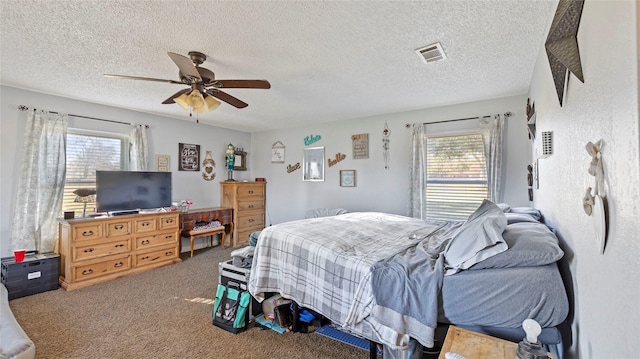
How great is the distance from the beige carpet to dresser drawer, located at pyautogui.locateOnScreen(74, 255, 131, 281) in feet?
0.62

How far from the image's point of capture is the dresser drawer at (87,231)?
10.9ft

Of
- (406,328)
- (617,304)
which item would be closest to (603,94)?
(617,304)

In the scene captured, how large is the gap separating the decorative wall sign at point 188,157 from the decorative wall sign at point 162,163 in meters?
0.22

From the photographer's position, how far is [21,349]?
1.83m

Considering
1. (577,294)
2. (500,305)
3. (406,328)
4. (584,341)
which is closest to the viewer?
(584,341)

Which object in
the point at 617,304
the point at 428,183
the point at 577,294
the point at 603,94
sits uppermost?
the point at 603,94

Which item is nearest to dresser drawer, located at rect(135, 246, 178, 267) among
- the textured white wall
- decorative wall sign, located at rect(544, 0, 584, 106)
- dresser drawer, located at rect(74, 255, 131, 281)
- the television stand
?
dresser drawer, located at rect(74, 255, 131, 281)

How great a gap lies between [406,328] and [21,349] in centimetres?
249

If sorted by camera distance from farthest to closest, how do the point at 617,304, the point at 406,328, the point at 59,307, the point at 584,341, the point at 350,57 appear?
the point at 59,307 < the point at 350,57 < the point at 406,328 < the point at 584,341 < the point at 617,304

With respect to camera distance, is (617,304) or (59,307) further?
(59,307)

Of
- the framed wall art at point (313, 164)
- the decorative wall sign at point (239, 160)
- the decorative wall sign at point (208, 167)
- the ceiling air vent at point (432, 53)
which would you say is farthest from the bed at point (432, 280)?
the decorative wall sign at point (239, 160)

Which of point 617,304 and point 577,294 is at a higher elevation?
A: point 617,304

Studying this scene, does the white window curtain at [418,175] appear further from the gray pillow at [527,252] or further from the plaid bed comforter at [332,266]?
the gray pillow at [527,252]

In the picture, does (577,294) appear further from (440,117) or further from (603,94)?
(440,117)
